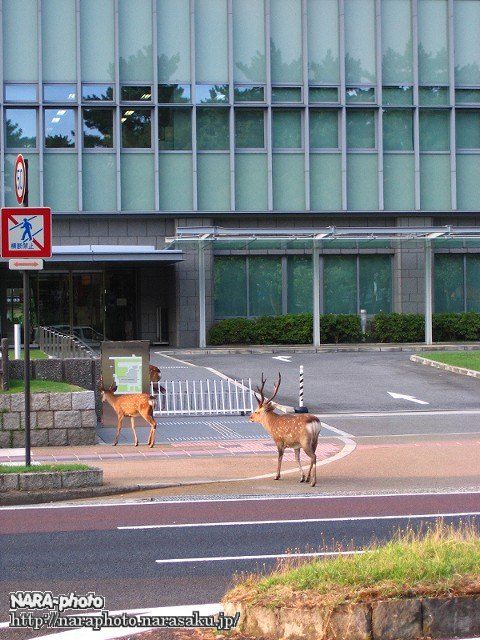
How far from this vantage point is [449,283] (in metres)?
46.0

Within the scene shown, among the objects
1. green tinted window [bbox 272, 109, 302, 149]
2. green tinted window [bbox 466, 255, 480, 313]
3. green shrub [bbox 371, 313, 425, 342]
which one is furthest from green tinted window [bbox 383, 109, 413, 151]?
green shrub [bbox 371, 313, 425, 342]

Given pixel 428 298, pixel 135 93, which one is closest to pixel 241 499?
pixel 428 298

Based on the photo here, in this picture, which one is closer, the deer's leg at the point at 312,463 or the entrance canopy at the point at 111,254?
the deer's leg at the point at 312,463

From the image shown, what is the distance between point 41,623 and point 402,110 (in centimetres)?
3889

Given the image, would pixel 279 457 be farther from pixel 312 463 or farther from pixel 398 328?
pixel 398 328

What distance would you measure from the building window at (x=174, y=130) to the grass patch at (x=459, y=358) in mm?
13092

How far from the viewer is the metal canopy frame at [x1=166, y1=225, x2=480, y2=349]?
125 ft

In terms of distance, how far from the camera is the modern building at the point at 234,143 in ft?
137

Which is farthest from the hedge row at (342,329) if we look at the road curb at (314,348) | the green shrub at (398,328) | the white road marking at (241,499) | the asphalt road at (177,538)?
the asphalt road at (177,538)

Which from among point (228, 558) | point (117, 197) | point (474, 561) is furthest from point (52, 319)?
point (474, 561)

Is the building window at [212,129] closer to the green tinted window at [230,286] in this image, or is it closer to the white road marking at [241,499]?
the green tinted window at [230,286]

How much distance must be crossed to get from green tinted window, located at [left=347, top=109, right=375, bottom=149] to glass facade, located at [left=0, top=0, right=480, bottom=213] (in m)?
0.06

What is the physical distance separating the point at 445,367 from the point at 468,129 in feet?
51.9

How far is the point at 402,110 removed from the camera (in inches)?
1747
